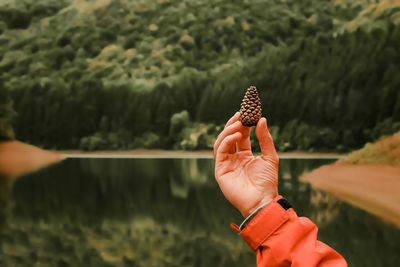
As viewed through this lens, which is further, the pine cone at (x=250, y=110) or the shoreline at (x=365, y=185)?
the shoreline at (x=365, y=185)

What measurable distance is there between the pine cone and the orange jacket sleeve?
0.73 ft

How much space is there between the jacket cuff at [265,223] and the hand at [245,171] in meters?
0.05

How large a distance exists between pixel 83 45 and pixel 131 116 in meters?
1.61

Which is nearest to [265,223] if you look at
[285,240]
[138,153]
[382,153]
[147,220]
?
[285,240]

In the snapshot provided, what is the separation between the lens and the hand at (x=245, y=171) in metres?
0.90

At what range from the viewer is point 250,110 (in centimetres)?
99

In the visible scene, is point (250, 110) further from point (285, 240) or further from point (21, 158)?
point (21, 158)

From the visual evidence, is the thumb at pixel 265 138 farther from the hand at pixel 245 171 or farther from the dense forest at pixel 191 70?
the dense forest at pixel 191 70

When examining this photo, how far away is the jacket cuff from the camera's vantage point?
0.83m

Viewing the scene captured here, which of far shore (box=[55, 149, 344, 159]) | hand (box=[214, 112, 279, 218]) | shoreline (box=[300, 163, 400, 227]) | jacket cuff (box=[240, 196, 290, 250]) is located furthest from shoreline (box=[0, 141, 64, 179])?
jacket cuff (box=[240, 196, 290, 250])

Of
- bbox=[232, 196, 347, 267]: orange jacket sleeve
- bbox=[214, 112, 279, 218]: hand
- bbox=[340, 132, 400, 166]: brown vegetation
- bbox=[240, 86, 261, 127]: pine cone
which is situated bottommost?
bbox=[340, 132, 400, 166]: brown vegetation

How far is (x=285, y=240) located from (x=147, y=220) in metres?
2.80

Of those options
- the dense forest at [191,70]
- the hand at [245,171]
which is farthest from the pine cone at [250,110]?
the dense forest at [191,70]

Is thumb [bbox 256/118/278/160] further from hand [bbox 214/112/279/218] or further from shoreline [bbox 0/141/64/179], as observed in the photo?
shoreline [bbox 0/141/64/179]
